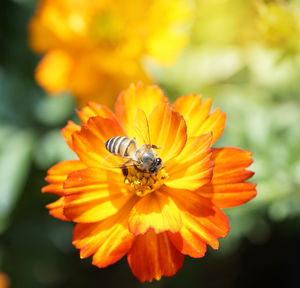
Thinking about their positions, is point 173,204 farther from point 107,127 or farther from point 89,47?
point 89,47

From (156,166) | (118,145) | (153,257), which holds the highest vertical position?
(118,145)

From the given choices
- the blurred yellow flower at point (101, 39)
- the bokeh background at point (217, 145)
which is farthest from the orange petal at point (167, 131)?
the blurred yellow flower at point (101, 39)

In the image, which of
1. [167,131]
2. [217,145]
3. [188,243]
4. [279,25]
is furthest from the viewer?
[217,145]

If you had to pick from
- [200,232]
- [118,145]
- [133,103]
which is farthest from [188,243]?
[133,103]

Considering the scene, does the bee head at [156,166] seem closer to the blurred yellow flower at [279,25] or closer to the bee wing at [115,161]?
the bee wing at [115,161]

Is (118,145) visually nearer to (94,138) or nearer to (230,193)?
(94,138)

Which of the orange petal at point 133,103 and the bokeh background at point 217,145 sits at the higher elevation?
the orange petal at point 133,103
